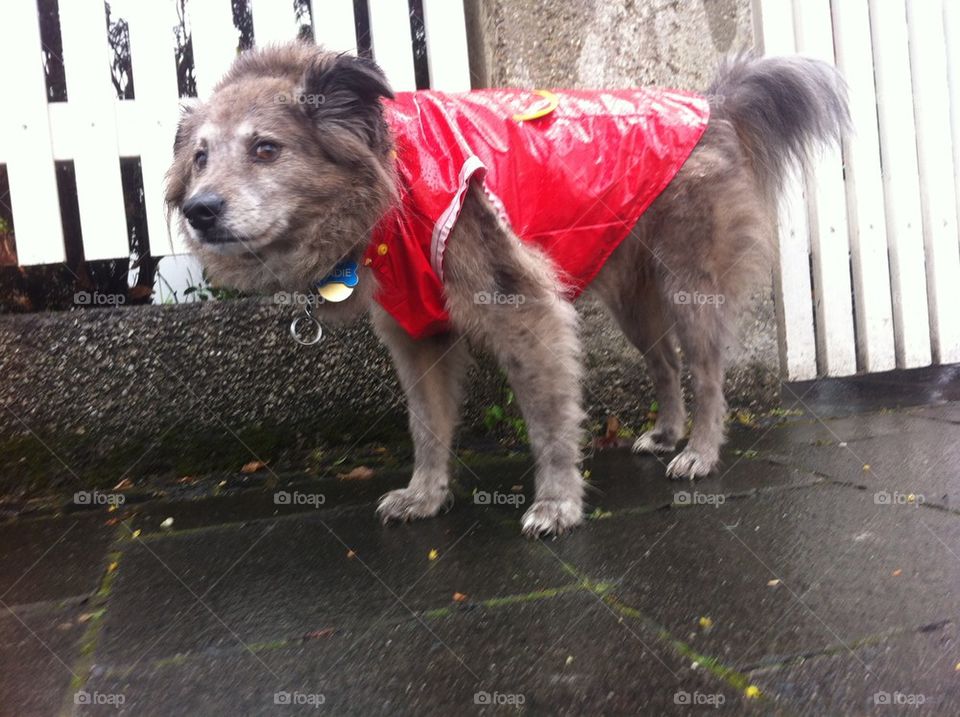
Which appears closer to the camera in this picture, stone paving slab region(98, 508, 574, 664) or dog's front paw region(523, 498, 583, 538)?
stone paving slab region(98, 508, 574, 664)

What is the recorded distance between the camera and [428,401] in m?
3.12

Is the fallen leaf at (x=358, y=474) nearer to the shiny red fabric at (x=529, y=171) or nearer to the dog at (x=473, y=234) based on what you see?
the dog at (x=473, y=234)

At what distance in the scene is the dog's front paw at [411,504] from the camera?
296 cm

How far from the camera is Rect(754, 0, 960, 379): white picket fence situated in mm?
4477

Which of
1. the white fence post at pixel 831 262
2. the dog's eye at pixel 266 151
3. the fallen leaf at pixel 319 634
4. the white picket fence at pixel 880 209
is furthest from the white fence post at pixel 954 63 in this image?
the fallen leaf at pixel 319 634

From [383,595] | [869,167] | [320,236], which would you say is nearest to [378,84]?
[320,236]

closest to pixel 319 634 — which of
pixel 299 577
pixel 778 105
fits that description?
pixel 299 577

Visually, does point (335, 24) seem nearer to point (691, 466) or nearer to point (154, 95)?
point (154, 95)

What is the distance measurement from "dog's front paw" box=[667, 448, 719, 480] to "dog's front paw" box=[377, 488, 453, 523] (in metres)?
1.00

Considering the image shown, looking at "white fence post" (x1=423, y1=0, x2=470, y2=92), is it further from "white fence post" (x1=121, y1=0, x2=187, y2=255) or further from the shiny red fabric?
"white fence post" (x1=121, y1=0, x2=187, y2=255)

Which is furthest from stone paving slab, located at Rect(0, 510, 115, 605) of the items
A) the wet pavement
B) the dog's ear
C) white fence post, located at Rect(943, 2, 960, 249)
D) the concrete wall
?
white fence post, located at Rect(943, 2, 960, 249)

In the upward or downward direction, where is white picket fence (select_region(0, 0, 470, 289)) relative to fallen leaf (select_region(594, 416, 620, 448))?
upward

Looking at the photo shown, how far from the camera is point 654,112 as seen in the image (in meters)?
3.18

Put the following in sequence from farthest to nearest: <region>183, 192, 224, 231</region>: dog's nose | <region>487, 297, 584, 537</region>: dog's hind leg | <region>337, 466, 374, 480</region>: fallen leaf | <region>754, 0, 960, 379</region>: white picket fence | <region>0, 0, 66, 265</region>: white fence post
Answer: <region>754, 0, 960, 379</region>: white picket fence
<region>337, 466, 374, 480</region>: fallen leaf
<region>0, 0, 66, 265</region>: white fence post
<region>487, 297, 584, 537</region>: dog's hind leg
<region>183, 192, 224, 231</region>: dog's nose
